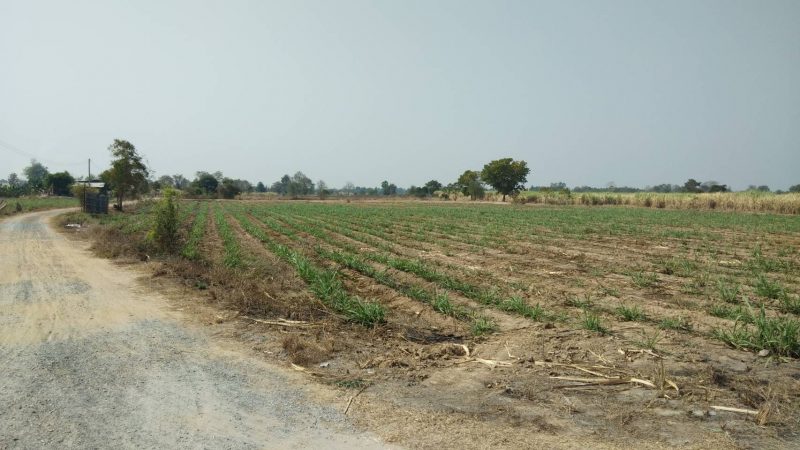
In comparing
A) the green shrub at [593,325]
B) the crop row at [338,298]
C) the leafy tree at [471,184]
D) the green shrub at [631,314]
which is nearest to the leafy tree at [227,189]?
the leafy tree at [471,184]

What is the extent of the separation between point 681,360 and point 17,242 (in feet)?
71.5

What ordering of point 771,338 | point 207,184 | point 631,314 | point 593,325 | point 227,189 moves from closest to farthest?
1. point 771,338
2. point 593,325
3. point 631,314
4. point 227,189
5. point 207,184

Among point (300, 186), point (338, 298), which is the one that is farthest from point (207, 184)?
point (338, 298)

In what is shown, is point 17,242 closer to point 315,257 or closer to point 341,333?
point 315,257

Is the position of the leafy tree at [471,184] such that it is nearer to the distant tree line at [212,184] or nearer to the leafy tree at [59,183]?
the distant tree line at [212,184]

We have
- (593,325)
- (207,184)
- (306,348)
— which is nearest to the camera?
(306,348)

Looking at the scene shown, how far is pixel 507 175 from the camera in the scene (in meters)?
83.9

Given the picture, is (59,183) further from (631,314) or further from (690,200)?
(631,314)

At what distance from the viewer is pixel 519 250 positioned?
51.1ft

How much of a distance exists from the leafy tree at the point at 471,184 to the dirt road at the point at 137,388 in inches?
3355

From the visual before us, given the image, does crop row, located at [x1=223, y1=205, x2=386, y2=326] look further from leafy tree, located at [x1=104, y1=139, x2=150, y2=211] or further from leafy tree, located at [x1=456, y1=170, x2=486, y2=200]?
leafy tree, located at [x1=456, y1=170, x2=486, y2=200]

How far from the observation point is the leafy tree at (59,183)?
89750 mm

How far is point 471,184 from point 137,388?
8986 cm

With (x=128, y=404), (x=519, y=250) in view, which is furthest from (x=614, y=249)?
(x=128, y=404)
